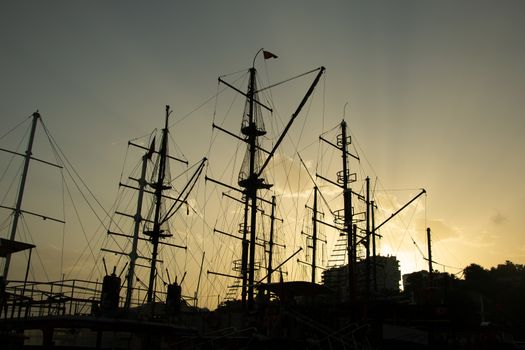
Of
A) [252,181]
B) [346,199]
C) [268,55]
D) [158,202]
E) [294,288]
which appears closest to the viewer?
[294,288]

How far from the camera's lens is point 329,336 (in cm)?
2025

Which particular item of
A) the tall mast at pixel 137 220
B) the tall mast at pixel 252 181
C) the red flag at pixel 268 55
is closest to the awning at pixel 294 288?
the tall mast at pixel 252 181

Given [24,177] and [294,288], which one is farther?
[24,177]

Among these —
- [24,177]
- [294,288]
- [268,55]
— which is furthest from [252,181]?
[24,177]

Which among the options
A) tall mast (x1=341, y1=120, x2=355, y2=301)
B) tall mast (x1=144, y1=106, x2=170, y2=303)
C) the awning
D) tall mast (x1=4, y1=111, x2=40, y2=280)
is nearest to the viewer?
the awning

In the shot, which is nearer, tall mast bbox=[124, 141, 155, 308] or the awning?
the awning

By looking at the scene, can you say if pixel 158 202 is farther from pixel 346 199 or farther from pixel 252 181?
pixel 346 199

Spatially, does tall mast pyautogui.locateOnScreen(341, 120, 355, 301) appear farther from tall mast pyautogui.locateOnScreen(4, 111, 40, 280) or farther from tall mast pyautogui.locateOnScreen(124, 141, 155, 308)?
tall mast pyautogui.locateOnScreen(4, 111, 40, 280)

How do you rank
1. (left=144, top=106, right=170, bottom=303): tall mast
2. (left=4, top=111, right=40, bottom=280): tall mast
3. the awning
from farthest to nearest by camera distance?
1. (left=144, top=106, right=170, bottom=303): tall mast
2. (left=4, top=111, right=40, bottom=280): tall mast
3. the awning

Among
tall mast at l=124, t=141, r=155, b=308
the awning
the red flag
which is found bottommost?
the awning

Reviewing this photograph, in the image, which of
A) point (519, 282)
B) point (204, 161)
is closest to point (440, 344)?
point (204, 161)

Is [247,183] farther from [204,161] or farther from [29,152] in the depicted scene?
[29,152]

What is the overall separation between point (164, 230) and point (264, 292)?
19.5 meters

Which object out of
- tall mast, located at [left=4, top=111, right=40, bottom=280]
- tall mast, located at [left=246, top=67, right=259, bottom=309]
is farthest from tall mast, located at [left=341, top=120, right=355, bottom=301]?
tall mast, located at [left=4, top=111, right=40, bottom=280]
